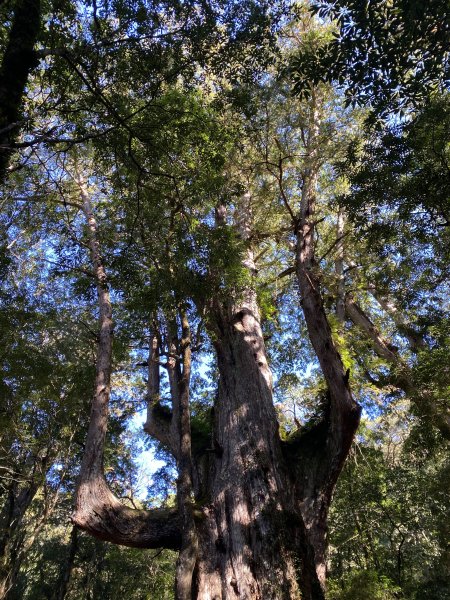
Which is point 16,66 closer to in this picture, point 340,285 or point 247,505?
point 247,505

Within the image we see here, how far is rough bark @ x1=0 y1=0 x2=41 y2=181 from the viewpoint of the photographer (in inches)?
147

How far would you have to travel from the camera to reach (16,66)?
3828 millimetres

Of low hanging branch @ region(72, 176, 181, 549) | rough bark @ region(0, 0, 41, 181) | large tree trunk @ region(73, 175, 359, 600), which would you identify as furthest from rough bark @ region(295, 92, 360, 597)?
rough bark @ region(0, 0, 41, 181)

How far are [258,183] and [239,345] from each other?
21.8 ft

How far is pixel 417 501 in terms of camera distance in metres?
10.4

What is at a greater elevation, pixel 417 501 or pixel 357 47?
pixel 357 47

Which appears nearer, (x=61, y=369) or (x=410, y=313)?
(x=410, y=313)

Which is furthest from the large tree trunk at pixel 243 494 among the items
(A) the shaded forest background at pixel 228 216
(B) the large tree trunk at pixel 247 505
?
(A) the shaded forest background at pixel 228 216

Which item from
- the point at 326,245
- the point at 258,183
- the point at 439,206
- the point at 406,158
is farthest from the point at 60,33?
the point at 326,245

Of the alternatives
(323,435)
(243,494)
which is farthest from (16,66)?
(323,435)

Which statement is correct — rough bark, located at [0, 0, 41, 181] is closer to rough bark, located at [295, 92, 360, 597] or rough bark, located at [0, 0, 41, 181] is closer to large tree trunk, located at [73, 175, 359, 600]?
large tree trunk, located at [73, 175, 359, 600]

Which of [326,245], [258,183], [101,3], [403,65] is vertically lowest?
[403,65]

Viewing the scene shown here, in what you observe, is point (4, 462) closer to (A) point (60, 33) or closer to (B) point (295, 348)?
(B) point (295, 348)

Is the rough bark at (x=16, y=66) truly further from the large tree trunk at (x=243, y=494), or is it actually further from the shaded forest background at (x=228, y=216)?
the large tree trunk at (x=243, y=494)
